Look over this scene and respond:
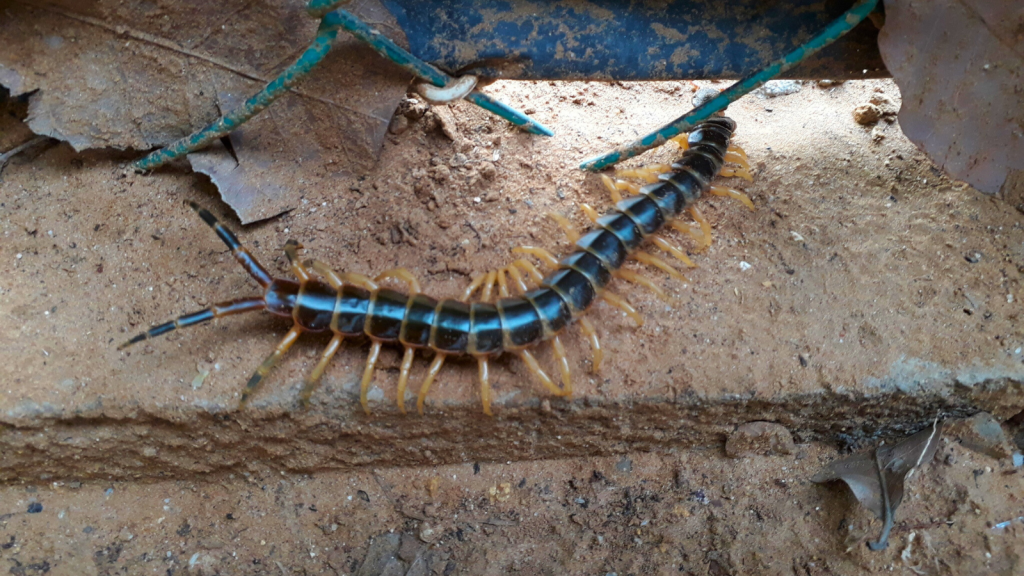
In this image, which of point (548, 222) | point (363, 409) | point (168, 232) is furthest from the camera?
point (548, 222)

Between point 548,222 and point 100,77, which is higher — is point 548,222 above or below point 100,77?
below

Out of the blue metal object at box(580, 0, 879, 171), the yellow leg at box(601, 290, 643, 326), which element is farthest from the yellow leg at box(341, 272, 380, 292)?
the blue metal object at box(580, 0, 879, 171)

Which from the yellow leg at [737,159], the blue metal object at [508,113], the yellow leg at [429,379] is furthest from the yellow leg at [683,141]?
the yellow leg at [429,379]

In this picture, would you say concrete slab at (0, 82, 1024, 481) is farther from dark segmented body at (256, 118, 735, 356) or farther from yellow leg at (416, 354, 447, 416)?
dark segmented body at (256, 118, 735, 356)

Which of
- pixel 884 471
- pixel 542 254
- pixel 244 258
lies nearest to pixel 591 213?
pixel 542 254

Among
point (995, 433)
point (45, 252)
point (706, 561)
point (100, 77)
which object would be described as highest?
point (100, 77)

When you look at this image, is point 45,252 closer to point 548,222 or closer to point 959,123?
point 548,222

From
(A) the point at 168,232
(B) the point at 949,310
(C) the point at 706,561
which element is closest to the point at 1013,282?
(B) the point at 949,310

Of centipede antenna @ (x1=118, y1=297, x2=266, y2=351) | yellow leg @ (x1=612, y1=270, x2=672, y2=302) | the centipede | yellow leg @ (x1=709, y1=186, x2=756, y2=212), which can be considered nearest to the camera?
centipede antenna @ (x1=118, y1=297, x2=266, y2=351)
